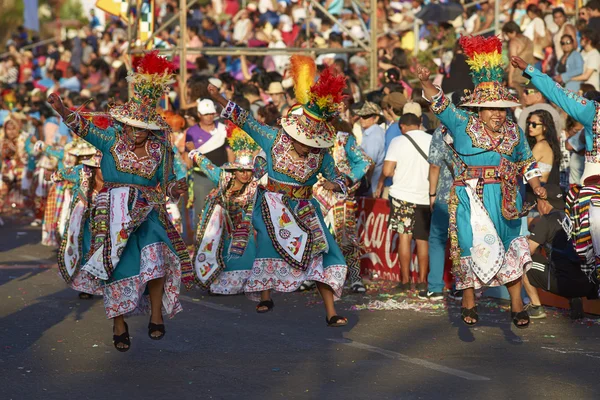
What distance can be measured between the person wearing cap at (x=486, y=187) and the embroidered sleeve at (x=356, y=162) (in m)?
2.54

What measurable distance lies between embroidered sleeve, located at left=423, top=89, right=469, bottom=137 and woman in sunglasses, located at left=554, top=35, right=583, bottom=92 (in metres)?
6.24

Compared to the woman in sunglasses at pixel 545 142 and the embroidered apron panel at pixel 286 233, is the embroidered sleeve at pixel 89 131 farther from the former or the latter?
the woman in sunglasses at pixel 545 142

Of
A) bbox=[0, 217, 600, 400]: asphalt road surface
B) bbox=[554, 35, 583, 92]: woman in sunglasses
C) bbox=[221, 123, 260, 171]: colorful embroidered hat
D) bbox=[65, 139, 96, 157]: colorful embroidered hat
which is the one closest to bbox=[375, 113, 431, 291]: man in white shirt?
bbox=[0, 217, 600, 400]: asphalt road surface

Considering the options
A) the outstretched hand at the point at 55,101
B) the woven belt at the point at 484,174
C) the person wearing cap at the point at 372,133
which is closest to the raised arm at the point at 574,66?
the person wearing cap at the point at 372,133

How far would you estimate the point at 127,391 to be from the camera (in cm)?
689

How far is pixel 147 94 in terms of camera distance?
27.5 ft

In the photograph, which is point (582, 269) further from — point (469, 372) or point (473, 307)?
point (469, 372)

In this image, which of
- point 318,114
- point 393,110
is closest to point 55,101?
point 318,114

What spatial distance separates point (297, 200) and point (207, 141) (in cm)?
497

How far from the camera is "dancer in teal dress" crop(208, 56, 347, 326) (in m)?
8.97

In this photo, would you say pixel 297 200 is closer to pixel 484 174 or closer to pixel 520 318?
pixel 484 174

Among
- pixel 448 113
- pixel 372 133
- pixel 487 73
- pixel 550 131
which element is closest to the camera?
pixel 448 113

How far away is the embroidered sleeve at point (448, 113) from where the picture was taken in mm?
8625

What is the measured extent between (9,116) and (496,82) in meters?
15.6
